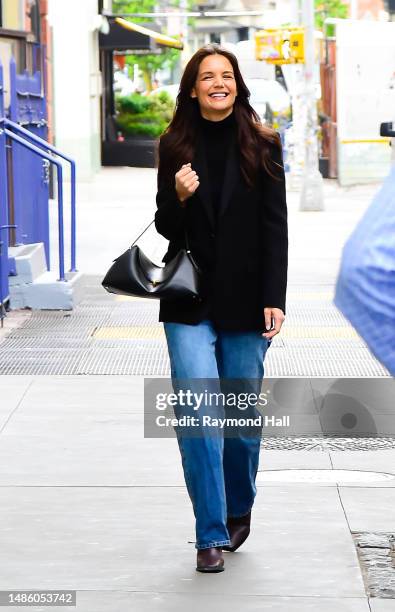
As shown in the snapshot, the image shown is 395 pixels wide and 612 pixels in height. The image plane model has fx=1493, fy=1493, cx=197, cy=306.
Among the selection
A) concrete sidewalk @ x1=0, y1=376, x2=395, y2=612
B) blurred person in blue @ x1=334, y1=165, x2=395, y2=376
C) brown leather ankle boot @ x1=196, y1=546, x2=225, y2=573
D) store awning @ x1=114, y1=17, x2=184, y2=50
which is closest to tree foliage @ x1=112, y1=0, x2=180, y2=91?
store awning @ x1=114, y1=17, x2=184, y2=50

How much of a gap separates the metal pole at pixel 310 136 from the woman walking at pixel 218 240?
60.1 feet

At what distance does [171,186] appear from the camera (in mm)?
5152

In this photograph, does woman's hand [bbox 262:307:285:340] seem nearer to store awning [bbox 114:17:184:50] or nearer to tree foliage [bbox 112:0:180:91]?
store awning [bbox 114:17:184:50]

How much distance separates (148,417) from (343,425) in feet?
3.38

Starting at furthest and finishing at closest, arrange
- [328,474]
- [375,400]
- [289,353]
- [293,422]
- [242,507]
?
[289,353]
[375,400]
[293,422]
[328,474]
[242,507]

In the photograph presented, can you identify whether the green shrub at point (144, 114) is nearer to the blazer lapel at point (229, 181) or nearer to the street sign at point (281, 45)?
the street sign at point (281, 45)

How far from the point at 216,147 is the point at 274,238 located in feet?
1.23

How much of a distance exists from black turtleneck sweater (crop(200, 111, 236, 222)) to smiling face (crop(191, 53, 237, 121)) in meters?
0.05

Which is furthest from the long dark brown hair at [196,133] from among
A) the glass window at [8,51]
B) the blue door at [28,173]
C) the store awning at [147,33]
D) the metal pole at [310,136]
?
the store awning at [147,33]

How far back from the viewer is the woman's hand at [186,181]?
5008 mm

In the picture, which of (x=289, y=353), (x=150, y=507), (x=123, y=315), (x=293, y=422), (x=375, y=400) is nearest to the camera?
(x=150, y=507)

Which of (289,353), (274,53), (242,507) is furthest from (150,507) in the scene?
(274,53)

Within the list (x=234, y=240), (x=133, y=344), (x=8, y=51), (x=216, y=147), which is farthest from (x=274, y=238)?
(x=8, y=51)

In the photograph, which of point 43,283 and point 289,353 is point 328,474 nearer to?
point 289,353
